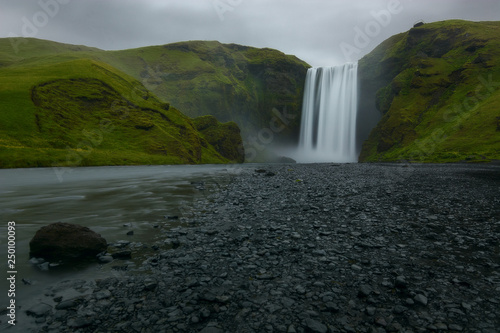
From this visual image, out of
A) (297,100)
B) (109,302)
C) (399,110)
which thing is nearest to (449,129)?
(399,110)

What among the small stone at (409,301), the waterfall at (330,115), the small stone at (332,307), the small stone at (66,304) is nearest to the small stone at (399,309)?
the small stone at (409,301)

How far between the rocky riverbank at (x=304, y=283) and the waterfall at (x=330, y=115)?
140 m

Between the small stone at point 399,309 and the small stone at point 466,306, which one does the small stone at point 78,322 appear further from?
the small stone at point 466,306

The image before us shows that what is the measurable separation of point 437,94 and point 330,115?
5315cm

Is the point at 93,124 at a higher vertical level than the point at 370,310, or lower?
higher

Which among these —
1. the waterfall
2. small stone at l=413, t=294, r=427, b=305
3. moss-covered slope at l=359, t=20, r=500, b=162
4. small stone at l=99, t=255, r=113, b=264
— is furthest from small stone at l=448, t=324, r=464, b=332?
the waterfall

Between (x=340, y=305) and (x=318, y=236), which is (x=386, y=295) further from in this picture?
(x=318, y=236)

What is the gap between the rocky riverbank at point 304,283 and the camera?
4.96m

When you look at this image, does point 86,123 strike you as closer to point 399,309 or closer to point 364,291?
point 364,291

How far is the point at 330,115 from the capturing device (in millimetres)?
154750

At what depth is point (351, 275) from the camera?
6.87 meters

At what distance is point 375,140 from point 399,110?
56.9 ft

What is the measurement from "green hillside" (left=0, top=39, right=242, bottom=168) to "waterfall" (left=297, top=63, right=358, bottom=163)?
67.1 meters

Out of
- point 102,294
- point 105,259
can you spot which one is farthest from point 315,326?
point 105,259
